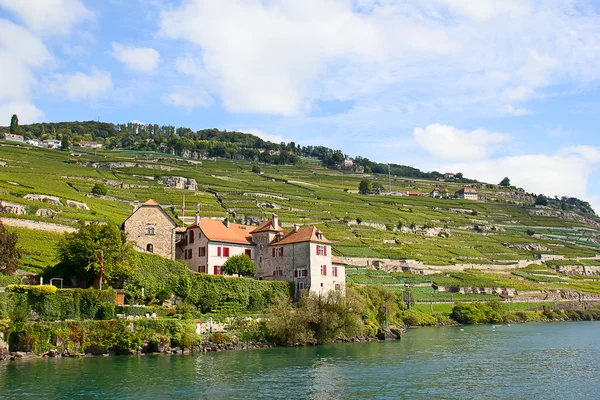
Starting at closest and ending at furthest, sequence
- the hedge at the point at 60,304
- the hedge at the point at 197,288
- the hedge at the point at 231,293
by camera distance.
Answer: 1. the hedge at the point at 60,304
2. the hedge at the point at 197,288
3. the hedge at the point at 231,293

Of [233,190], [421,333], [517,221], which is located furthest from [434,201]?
[421,333]

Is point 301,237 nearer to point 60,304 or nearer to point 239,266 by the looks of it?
point 239,266

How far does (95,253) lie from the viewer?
5253 cm

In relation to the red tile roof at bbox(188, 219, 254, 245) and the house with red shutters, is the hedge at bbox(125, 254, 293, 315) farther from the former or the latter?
the red tile roof at bbox(188, 219, 254, 245)

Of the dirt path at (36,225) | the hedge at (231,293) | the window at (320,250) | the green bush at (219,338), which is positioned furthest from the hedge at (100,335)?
the dirt path at (36,225)

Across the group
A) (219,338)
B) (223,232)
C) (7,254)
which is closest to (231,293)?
(219,338)

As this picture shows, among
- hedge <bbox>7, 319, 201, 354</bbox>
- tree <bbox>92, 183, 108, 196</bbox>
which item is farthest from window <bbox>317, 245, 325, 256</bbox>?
tree <bbox>92, 183, 108, 196</bbox>

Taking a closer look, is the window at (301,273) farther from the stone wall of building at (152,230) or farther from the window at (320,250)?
the stone wall of building at (152,230)

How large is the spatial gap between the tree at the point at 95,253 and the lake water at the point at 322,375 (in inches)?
394

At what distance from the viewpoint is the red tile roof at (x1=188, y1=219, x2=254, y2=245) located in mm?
67688

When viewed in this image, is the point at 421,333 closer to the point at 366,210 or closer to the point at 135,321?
the point at 135,321

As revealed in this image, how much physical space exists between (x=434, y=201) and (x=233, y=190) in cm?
7874

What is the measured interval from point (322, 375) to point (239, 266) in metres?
27.4

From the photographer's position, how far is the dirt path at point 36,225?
227ft
